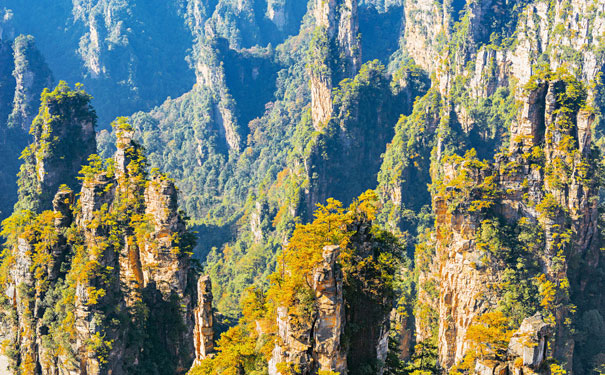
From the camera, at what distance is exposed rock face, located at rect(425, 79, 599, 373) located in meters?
44.0

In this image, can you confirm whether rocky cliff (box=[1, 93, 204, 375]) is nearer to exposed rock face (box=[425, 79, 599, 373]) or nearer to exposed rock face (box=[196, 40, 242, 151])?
exposed rock face (box=[425, 79, 599, 373])

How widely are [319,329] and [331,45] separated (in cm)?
7537

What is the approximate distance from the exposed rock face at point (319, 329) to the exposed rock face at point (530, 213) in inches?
695

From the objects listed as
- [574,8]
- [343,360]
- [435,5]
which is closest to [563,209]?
[343,360]

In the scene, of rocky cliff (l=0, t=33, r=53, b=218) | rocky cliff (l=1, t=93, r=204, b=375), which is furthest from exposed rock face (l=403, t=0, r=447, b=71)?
rocky cliff (l=1, t=93, r=204, b=375)

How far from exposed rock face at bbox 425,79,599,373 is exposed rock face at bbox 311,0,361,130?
47310 mm

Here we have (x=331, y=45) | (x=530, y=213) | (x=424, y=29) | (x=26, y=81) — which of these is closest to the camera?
(x=530, y=213)

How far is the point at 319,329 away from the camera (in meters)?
25.9

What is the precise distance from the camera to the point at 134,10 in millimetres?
176750

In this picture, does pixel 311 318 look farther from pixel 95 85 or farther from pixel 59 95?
pixel 95 85

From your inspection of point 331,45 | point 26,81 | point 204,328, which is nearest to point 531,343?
point 204,328

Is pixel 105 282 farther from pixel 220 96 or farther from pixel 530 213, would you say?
pixel 220 96

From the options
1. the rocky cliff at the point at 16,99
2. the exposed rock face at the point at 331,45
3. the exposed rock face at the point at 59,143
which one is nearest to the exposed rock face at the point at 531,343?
the exposed rock face at the point at 59,143

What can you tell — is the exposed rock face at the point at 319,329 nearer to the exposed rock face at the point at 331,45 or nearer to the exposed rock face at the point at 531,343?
the exposed rock face at the point at 531,343
